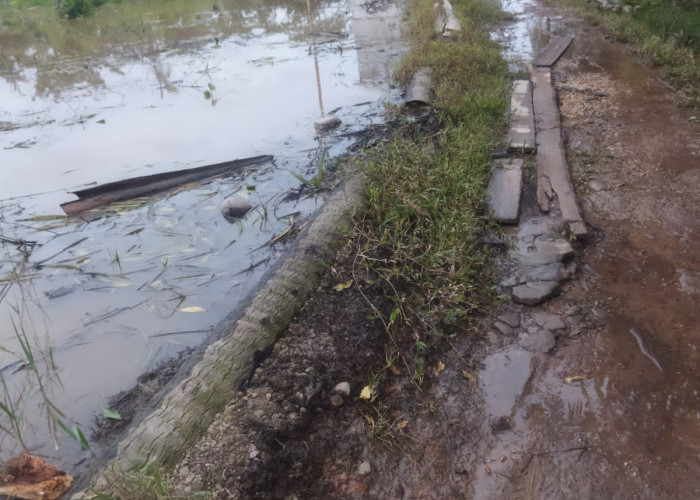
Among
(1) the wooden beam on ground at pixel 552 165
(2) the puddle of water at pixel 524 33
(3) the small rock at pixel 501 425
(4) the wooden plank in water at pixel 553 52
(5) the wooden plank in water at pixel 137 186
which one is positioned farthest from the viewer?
(2) the puddle of water at pixel 524 33

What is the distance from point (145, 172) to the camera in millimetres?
4395

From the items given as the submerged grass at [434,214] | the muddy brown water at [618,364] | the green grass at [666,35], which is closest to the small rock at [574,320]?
the muddy brown water at [618,364]

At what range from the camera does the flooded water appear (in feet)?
8.89

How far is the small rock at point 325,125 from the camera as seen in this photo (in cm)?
496

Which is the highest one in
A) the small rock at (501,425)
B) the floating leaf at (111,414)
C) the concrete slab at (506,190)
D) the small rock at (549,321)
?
the concrete slab at (506,190)

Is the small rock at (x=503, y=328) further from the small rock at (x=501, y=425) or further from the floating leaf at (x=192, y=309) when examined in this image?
the floating leaf at (x=192, y=309)

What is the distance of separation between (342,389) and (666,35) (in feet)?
22.9

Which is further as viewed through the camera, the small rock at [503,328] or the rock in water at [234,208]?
the rock in water at [234,208]

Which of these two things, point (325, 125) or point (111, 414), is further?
point (325, 125)

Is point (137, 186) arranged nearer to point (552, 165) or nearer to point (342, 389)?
point (342, 389)

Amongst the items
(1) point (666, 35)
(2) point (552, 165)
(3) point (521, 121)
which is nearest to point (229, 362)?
(2) point (552, 165)

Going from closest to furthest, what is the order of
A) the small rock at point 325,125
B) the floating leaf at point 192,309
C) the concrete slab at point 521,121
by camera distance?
1. the floating leaf at point 192,309
2. the concrete slab at point 521,121
3. the small rock at point 325,125

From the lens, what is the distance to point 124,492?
1.58m

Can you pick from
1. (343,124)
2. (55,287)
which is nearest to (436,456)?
(55,287)
